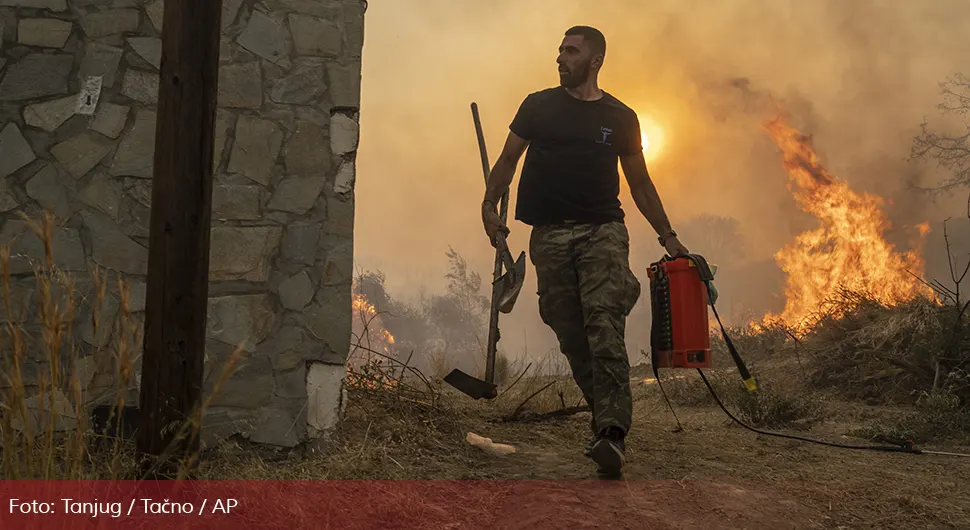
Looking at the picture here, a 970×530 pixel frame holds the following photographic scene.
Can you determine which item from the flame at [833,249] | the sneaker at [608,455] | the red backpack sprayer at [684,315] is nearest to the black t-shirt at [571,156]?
the red backpack sprayer at [684,315]

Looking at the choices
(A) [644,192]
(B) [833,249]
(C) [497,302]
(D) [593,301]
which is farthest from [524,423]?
(B) [833,249]

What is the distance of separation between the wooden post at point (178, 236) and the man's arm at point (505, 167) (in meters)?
1.69

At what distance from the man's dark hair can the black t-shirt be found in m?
0.28

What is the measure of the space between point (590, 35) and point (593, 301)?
1.50 m

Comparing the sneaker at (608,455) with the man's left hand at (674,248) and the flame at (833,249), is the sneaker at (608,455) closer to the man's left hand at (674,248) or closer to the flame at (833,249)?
the man's left hand at (674,248)

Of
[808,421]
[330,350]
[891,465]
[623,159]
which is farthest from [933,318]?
[330,350]

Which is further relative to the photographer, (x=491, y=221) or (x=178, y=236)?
(x=491, y=221)

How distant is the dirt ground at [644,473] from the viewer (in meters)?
3.05

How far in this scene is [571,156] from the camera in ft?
13.0

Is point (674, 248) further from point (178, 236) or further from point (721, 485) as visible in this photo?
point (178, 236)

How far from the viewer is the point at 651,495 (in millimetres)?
3277

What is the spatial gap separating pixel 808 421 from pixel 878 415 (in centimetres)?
88

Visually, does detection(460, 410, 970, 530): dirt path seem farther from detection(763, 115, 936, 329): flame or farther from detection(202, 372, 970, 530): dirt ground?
detection(763, 115, 936, 329): flame

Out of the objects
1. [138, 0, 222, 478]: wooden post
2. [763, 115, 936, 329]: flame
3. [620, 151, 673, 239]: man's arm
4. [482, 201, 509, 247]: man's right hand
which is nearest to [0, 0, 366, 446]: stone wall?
[138, 0, 222, 478]: wooden post
